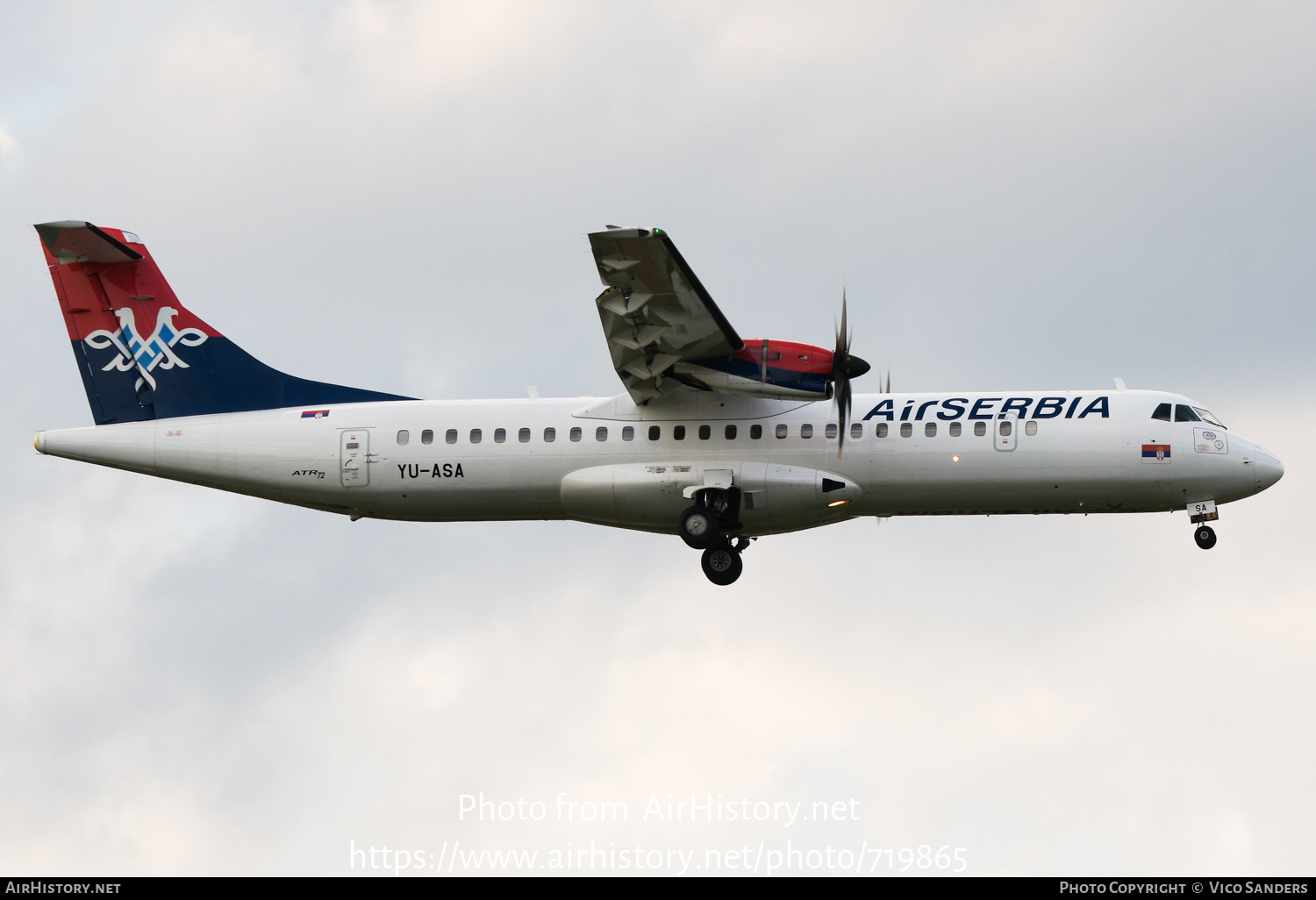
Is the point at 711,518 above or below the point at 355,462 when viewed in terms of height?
below

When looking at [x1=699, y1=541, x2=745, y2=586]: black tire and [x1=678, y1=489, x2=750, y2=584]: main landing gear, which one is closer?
[x1=678, y1=489, x2=750, y2=584]: main landing gear

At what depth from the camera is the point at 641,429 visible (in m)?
26.7

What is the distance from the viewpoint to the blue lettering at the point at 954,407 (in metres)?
25.9

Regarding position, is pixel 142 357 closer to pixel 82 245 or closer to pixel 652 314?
pixel 82 245

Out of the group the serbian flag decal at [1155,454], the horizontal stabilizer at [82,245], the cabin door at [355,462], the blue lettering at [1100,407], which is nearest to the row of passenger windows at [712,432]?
the cabin door at [355,462]

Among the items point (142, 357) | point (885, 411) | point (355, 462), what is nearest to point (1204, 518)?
point (885, 411)

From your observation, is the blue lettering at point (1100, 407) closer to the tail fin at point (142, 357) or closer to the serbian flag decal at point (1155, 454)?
the serbian flag decal at point (1155, 454)

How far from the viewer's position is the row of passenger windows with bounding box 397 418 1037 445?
2575 cm

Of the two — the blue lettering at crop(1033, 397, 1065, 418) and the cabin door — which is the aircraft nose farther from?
the cabin door

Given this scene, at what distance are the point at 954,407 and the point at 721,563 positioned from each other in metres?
4.82

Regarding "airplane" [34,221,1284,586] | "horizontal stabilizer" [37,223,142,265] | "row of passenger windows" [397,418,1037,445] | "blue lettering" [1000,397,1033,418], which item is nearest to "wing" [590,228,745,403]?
"airplane" [34,221,1284,586]

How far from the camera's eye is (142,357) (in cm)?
2875

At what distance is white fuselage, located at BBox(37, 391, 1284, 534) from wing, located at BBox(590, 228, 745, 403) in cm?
92
